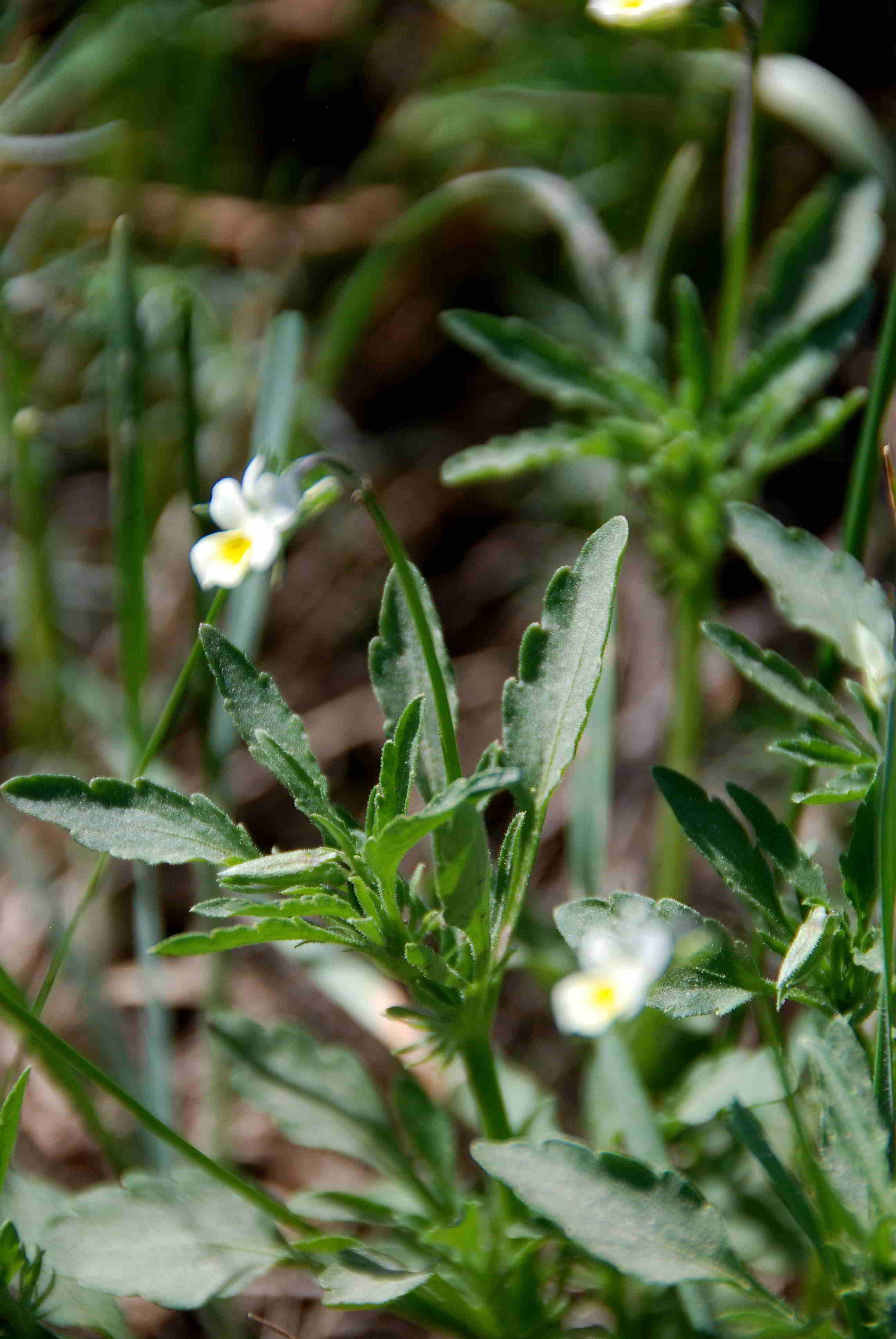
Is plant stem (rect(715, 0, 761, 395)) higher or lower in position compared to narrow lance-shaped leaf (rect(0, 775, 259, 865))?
higher

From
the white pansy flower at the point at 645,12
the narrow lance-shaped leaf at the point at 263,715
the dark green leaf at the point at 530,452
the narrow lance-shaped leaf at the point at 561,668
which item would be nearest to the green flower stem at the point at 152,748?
the narrow lance-shaped leaf at the point at 263,715

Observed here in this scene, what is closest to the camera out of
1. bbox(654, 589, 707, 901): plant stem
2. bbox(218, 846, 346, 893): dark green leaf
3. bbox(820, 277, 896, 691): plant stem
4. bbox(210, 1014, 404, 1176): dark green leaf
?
bbox(218, 846, 346, 893): dark green leaf

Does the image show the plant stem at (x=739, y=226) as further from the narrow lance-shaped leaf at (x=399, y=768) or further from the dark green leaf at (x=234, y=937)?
the dark green leaf at (x=234, y=937)

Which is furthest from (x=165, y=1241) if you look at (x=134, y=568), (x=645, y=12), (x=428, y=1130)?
(x=645, y=12)

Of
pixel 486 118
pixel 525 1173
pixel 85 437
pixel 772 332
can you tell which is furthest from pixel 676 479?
pixel 85 437

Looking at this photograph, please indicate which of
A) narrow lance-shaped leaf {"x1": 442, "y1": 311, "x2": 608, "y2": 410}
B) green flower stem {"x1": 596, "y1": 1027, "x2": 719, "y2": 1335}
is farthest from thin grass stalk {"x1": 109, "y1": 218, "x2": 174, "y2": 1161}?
green flower stem {"x1": 596, "y1": 1027, "x2": 719, "y2": 1335}

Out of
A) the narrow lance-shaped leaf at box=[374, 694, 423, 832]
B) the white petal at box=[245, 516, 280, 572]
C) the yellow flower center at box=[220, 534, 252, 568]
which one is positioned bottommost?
the narrow lance-shaped leaf at box=[374, 694, 423, 832]

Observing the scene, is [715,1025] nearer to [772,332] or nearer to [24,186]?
[772,332]

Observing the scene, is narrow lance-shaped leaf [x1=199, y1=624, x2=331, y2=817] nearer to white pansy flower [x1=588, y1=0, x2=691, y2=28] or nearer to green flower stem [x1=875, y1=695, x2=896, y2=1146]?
green flower stem [x1=875, y1=695, x2=896, y2=1146]
